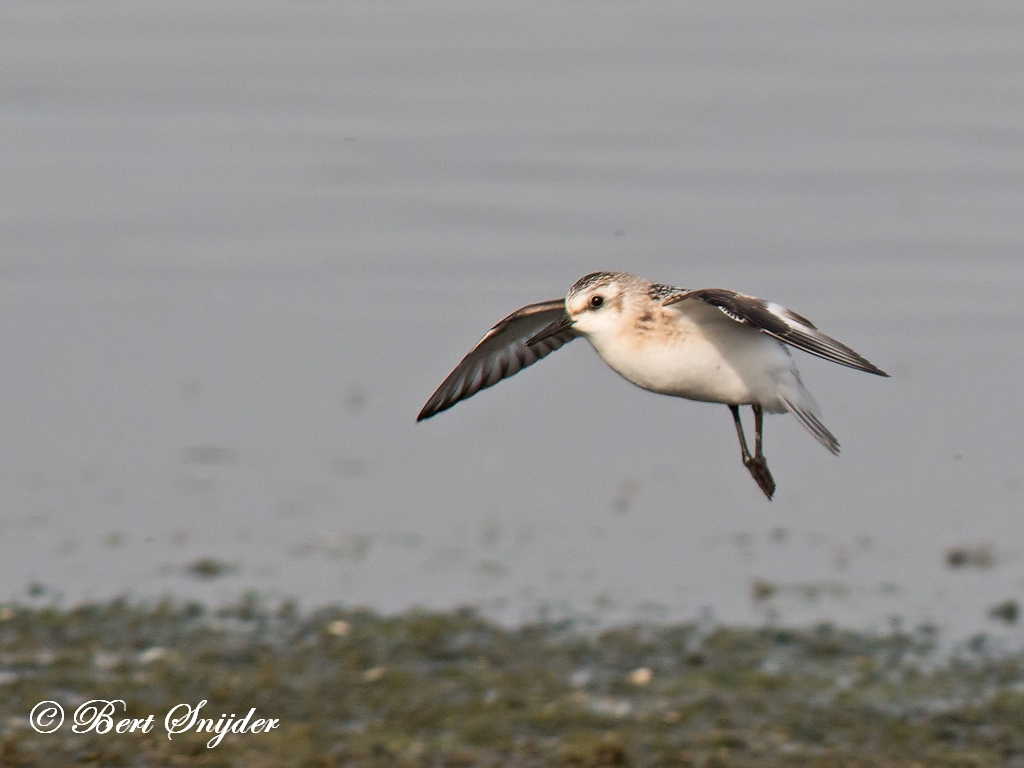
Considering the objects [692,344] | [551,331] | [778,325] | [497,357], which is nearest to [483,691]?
[497,357]

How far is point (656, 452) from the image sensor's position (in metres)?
15.7

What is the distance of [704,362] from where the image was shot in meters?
9.54

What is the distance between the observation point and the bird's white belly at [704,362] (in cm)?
955

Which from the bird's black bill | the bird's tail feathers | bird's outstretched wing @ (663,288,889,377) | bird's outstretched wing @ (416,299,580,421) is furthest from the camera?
bird's outstretched wing @ (416,299,580,421)

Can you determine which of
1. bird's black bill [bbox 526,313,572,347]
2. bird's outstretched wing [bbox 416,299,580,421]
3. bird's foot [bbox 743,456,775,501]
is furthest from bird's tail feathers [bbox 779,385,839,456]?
bird's outstretched wing [bbox 416,299,580,421]

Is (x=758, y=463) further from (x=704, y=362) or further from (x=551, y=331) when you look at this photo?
(x=551, y=331)

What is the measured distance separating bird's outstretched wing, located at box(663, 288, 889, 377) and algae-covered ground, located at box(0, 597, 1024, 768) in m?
2.38

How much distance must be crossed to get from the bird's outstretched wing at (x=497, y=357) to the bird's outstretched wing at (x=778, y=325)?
4.87 ft

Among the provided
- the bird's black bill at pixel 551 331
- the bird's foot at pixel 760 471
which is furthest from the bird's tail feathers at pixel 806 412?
the bird's black bill at pixel 551 331

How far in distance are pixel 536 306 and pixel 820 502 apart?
501 cm

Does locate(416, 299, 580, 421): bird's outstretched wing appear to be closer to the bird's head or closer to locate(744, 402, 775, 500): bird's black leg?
the bird's head

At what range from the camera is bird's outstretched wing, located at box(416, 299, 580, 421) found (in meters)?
10.7

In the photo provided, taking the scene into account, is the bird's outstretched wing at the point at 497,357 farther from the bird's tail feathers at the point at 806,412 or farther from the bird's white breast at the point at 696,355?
the bird's tail feathers at the point at 806,412

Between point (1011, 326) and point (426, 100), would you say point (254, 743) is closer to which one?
point (1011, 326)
